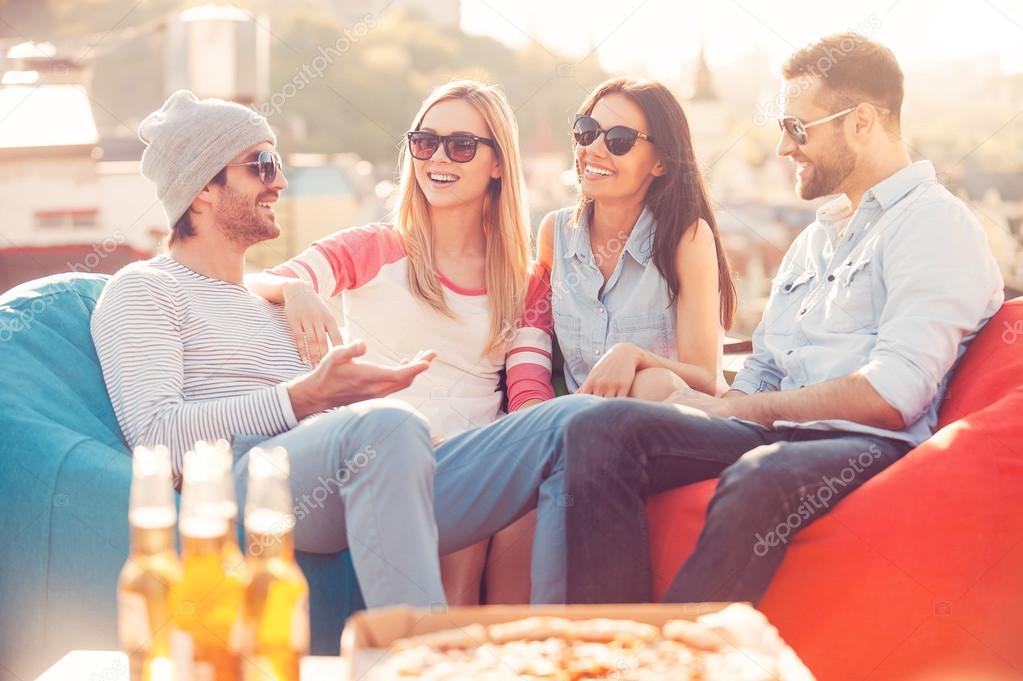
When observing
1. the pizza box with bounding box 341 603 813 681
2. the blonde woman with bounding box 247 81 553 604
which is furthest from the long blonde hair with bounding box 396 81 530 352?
the pizza box with bounding box 341 603 813 681

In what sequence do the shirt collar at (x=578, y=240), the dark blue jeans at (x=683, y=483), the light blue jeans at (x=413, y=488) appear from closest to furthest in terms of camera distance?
the light blue jeans at (x=413, y=488) → the dark blue jeans at (x=683, y=483) → the shirt collar at (x=578, y=240)

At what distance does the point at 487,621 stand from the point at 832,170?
1523mm

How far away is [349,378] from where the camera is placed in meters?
2.12

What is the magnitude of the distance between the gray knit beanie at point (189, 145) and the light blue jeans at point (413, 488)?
0.57 meters

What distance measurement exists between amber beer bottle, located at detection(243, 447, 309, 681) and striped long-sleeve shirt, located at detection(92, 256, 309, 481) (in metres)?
0.92

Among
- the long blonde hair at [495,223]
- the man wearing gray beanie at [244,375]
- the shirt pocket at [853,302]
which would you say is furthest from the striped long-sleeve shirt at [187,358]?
the shirt pocket at [853,302]

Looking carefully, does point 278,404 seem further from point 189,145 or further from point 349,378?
point 189,145

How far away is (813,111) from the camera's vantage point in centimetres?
260

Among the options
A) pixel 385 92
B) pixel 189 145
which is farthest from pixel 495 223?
pixel 385 92

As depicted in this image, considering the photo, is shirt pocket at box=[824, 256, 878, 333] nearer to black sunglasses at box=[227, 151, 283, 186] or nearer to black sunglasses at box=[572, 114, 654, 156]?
black sunglasses at box=[572, 114, 654, 156]

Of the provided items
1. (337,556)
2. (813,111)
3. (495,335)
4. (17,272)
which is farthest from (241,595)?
(17,272)

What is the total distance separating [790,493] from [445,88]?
129cm

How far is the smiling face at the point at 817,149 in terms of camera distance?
256cm

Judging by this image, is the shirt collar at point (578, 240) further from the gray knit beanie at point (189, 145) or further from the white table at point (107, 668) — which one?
the white table at point (107, 668)
